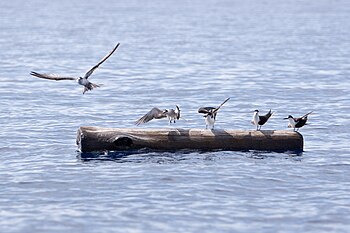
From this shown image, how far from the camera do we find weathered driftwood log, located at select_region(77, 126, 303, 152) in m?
29.0

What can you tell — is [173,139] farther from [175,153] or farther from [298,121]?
[298,121]

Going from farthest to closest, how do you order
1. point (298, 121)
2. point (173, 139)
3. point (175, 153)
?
point (298, 121) < point (175, 153) < point (173, 139)

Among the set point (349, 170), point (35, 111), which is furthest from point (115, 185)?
point (35, 111)

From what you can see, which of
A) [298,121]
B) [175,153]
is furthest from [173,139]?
[298,121]

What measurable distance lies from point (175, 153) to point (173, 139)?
0.52m

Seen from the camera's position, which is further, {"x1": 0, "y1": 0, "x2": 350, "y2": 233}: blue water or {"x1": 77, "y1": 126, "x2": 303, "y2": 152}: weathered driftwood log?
{"x1": 77, "y1": 126, "x2": 303, "y2": 152}: weathered driftwood log

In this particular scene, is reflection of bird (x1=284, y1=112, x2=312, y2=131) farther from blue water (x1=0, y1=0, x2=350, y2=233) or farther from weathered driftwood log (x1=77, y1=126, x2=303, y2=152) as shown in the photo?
weathered driftwood log (x1=77, y1=126, x2=303, y2=152)

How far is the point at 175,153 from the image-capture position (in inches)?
1152

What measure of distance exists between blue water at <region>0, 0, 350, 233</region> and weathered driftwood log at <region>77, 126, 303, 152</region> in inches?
13.8

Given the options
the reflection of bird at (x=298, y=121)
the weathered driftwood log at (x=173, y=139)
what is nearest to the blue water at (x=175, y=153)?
the weathered driftwood log at (x=173, y=139)

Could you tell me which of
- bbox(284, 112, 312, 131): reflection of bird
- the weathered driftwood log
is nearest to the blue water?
the weathered driftwood log

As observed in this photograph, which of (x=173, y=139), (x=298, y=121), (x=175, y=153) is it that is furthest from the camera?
(x=298, y=121)

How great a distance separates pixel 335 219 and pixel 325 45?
58.0 metres

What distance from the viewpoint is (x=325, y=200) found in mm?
25000
